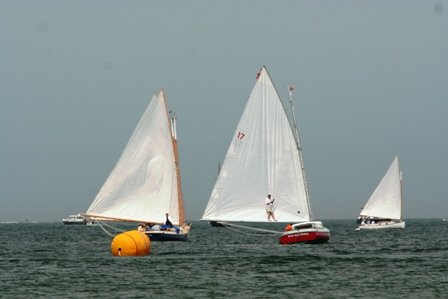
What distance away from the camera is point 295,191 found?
85562 millimetres

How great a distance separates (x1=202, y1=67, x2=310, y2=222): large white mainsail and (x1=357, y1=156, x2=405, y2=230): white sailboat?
78.8 metres

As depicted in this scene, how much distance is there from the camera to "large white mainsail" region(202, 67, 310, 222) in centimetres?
8562

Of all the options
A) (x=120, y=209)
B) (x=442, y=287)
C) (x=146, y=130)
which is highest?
(x=146, y=130)

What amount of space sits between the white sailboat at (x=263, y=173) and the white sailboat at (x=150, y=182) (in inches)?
403

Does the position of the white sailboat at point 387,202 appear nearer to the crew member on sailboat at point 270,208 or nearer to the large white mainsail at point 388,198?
the large white mainsail at point 388,198

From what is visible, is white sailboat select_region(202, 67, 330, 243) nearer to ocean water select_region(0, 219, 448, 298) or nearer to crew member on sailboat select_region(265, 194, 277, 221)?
crew member on sailboat select_region(265, 194, 277, 221)

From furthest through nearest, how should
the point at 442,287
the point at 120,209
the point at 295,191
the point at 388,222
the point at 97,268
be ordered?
1. the point at 388,222
2. the point at 120,209
3. the point at 295,191
4. the point at 97,268
5. the point at 442,287

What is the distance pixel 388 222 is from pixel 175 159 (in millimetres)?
77924

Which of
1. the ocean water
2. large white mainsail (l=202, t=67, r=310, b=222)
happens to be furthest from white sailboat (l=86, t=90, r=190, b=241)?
the ocean water

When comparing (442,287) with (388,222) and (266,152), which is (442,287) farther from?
(388,222)

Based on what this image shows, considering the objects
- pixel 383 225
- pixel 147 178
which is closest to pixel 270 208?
pixel 147 178

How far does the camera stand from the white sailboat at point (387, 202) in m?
165

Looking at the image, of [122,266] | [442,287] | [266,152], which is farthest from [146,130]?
[442,287]

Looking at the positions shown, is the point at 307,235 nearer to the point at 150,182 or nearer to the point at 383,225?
the point at 150,182
